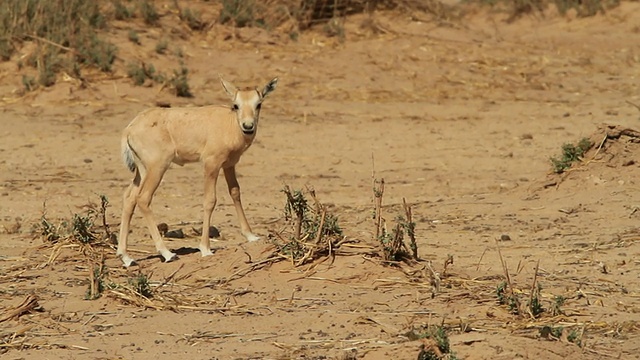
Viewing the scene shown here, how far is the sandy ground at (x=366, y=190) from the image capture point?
27.6ft

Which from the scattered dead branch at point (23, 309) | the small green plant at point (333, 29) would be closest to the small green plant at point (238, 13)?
the small green plant at point (333, 29)

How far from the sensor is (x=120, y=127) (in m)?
16.8

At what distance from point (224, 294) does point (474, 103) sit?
1012cm

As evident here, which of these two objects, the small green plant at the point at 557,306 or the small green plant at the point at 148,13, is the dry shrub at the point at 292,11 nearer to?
the small green plant at the point at 148,13

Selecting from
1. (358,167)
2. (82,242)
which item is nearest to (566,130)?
A: (358,167)

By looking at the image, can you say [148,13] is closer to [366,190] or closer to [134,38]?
[134,38]

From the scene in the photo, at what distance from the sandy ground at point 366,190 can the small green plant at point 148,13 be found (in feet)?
0.59

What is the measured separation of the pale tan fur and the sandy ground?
51 centimetres

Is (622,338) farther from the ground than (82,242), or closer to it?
farther from the ground

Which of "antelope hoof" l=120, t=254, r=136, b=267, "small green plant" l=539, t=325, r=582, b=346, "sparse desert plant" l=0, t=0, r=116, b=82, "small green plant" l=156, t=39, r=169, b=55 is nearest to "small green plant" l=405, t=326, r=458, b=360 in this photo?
"small green plant" l=539, t=325, r=582, b=346

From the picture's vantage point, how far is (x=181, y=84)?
1781cm

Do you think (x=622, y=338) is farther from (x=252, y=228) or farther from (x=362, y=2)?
(x=362, y=2)

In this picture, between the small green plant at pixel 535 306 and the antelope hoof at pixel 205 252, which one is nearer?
the small green plant at pixel 535 306

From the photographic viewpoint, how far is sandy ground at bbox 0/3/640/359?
8398 millimetres
